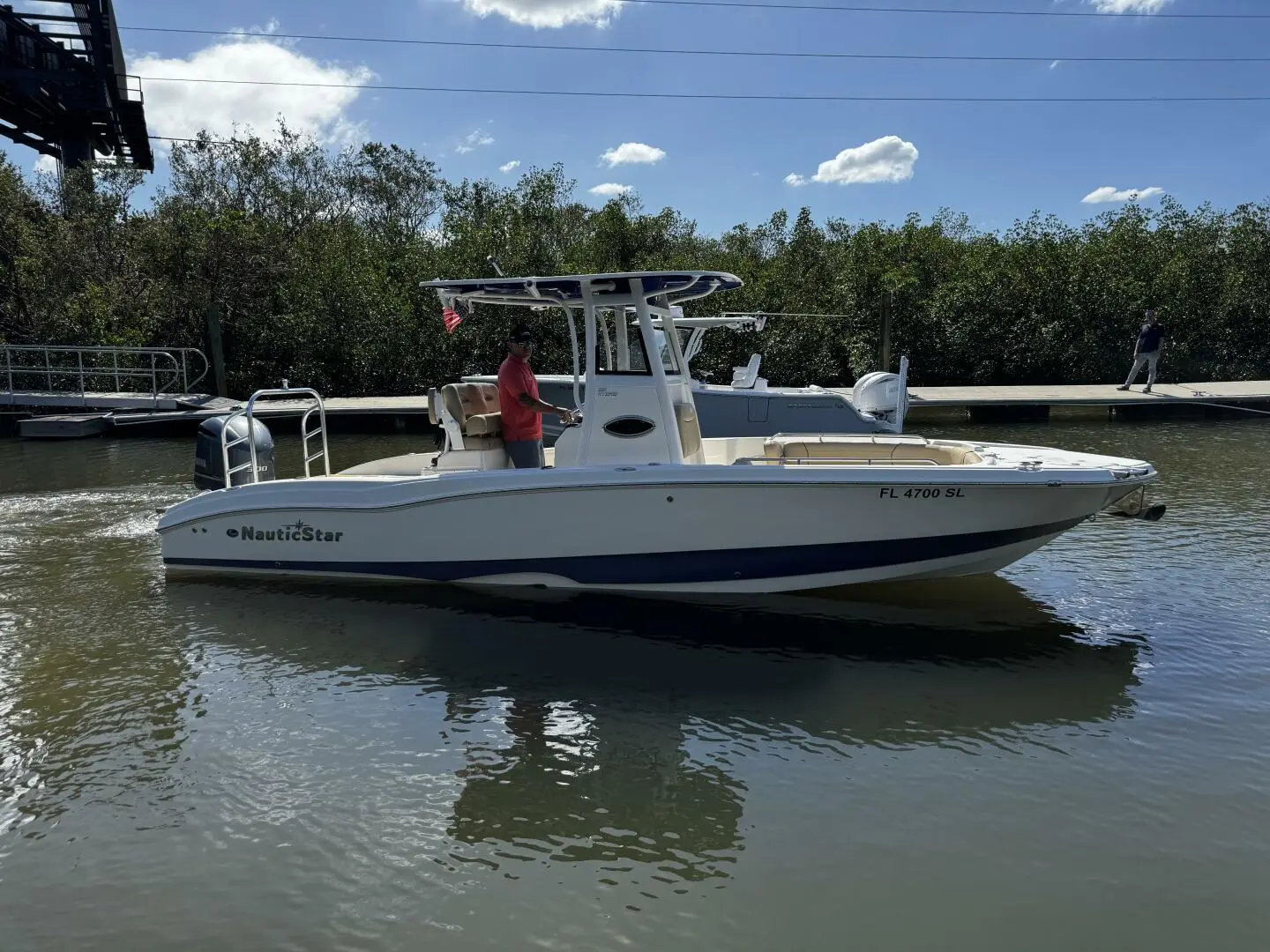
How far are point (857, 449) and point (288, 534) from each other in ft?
15.6

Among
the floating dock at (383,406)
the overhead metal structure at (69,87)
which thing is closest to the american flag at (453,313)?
the floating dock at (383,406)

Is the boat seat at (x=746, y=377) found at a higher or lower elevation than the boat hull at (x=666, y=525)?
higher

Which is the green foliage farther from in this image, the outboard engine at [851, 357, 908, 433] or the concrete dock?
the outboard engine at [851, 357, 908, 433]

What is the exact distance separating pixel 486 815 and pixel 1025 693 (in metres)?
3.27

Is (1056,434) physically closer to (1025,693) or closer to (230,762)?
(1025,693)

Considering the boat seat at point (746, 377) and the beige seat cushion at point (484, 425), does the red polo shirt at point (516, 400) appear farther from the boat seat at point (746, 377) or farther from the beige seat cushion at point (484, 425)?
the boat seat at point (746, 377)

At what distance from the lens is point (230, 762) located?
489cm

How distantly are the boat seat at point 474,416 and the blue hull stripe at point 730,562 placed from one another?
40.2 inches

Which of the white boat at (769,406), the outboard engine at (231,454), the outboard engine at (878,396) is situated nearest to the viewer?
the outboard engine at (231,454)

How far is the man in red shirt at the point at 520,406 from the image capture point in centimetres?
752

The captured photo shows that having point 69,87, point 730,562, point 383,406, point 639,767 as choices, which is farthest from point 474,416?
point 69,87

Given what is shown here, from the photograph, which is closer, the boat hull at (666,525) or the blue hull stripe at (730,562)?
the boat hull at (666,525)

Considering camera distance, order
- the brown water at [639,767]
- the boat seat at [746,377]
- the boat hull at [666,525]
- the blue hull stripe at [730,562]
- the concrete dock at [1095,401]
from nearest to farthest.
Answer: the brown water at [639,767]
the boat hull at [666,525]
the blue hull stripe at [730,562]
the boat seat at [746,377]
the concrete dock at [1095,401]

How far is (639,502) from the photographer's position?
684 centimetres
